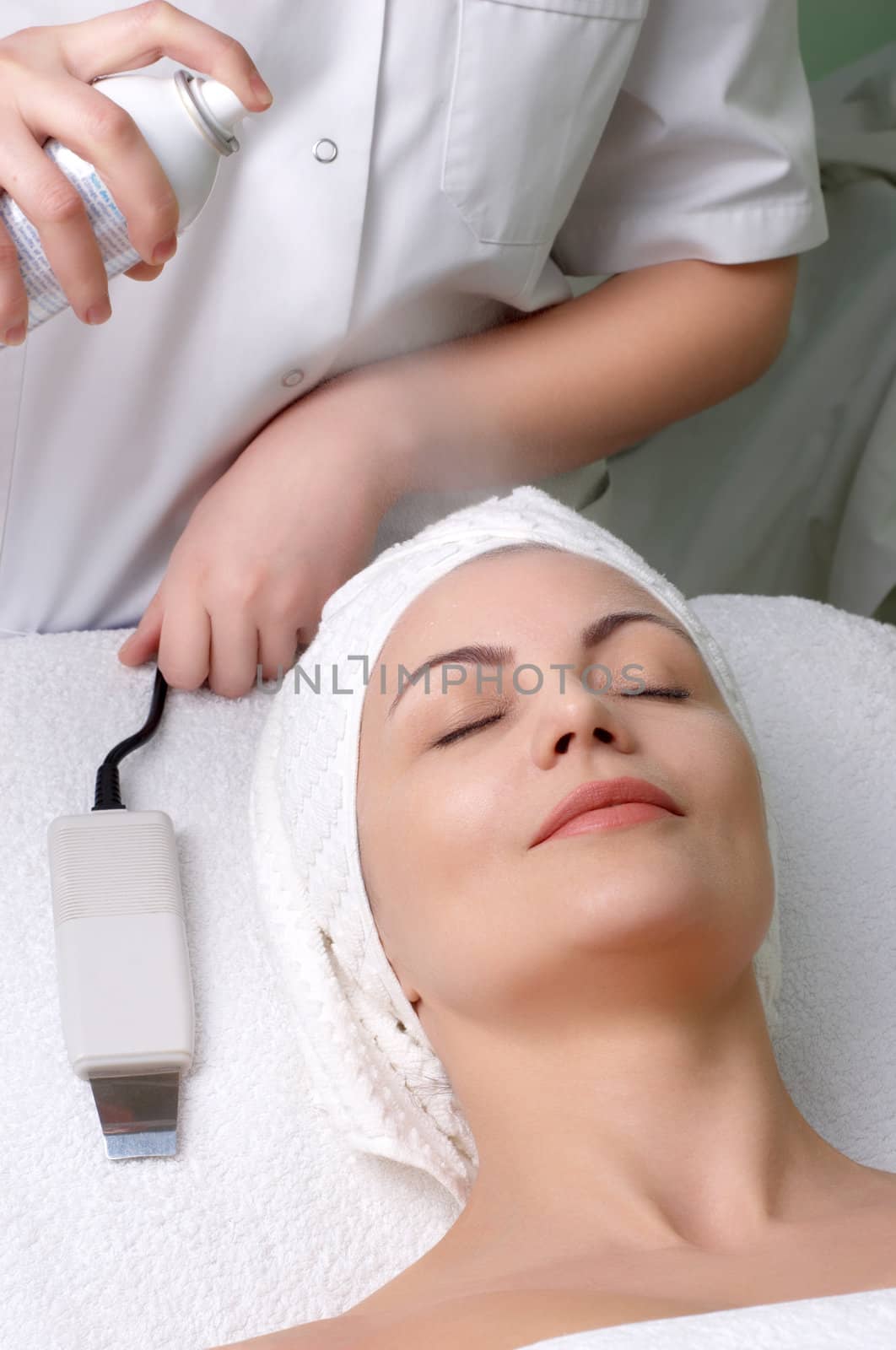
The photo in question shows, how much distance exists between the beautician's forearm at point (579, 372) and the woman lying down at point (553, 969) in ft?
0.90

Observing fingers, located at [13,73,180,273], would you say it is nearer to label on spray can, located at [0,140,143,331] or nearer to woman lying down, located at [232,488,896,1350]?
label on spray can, located at [0,140,143,331]

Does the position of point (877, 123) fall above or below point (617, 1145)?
above

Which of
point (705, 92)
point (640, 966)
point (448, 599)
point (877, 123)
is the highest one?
point (705, 92)

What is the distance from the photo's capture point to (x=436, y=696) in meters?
1.04

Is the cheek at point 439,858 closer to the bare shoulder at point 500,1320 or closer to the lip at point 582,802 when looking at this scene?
the lip at point 582,802

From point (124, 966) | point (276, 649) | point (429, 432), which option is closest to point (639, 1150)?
point (124, 966)

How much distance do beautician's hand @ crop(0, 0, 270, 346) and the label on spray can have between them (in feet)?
0.04

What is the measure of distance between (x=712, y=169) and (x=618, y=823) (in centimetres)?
77

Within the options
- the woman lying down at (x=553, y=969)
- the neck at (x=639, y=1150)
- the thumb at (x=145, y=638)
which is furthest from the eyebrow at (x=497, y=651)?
the thumb at (x=145, y=638)

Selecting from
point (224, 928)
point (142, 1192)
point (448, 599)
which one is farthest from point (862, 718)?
point (142, 1192)

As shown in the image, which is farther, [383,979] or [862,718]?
[862,718]

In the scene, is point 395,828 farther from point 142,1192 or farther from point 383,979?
point 142,1192

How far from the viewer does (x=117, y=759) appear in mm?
1283

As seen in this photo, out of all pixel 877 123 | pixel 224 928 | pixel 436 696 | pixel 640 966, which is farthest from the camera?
pixel 877 123
